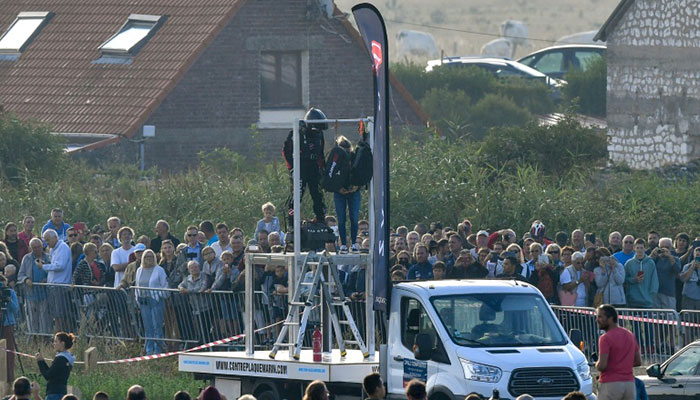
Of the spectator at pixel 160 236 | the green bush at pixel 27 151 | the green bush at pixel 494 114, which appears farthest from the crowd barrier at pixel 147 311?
the green bush at pixel 494 114

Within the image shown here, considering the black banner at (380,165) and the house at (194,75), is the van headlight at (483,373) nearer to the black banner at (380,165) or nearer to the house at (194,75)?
the black banner at (380,165)

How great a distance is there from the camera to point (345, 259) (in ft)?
59.8

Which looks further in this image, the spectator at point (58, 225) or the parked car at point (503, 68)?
the parked car at point (503, 68)

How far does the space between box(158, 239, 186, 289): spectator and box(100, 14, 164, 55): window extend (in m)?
18.3

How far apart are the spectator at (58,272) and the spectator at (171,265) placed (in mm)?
1679

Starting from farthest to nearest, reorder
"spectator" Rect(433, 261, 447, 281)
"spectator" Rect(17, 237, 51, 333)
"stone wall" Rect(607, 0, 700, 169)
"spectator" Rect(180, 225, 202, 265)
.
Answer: "stone wall" Rect(607, 0, 700, 169) < "spectator" Rect(17, 237, 51, 333) < "spectator" Rect(180, 225, 202, 265) < "spectator" Rect(433, 261, 447, 281)

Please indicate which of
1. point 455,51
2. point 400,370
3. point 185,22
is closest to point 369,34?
point 400,370

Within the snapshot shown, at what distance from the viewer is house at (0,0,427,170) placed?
39938mm

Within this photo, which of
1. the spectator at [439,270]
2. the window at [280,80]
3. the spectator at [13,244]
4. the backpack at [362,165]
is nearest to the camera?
the backpack at [362,165]

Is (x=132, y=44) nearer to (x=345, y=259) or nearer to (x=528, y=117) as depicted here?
(x=528, y=117)

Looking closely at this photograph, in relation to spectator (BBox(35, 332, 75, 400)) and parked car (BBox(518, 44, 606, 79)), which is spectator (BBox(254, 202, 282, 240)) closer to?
spectator (BBox(35, 332, 75, 400))

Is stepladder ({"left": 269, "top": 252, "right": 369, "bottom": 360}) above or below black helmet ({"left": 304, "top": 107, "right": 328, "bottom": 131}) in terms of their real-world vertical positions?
below

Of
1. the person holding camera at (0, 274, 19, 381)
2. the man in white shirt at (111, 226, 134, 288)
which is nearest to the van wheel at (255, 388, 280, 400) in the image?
the person holding camera at (0, 274, 19, 381)

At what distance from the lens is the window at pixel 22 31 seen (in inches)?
1715
